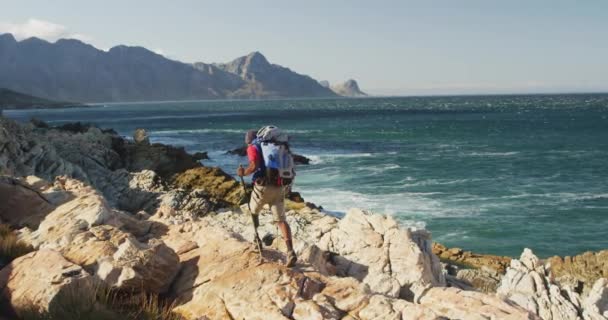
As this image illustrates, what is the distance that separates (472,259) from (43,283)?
1685 centimetres

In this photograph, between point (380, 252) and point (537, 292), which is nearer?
point (380, 252)

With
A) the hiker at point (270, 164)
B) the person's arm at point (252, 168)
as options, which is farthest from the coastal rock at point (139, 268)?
the person's arm at point (252, 168)

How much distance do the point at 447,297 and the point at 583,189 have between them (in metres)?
31.9

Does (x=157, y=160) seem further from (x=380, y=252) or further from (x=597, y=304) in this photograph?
(x=597, y=304)

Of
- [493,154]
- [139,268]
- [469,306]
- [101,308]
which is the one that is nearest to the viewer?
[101,308]

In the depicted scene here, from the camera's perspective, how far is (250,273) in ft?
26.7

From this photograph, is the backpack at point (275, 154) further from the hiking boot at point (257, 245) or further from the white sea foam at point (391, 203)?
the white sea foam at point (391, 203)

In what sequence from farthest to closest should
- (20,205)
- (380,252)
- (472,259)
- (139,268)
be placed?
(472,259) < (20,205) < (380,252) < (139,268)

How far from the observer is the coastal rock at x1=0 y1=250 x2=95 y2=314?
285 inches

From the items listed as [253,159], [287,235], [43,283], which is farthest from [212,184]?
[43,283]

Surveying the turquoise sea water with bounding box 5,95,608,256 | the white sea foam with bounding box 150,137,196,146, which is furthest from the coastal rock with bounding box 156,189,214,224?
the white sea foam with bounding box 150,137,196,146

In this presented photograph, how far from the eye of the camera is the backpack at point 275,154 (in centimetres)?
870

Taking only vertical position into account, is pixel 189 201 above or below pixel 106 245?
below

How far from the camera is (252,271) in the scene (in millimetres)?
8180
